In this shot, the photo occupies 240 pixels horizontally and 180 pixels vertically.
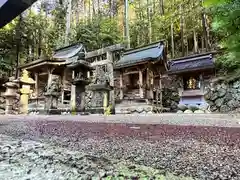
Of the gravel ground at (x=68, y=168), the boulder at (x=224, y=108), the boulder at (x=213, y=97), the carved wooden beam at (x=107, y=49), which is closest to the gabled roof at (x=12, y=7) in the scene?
the gravel ground at (x=68, y=168)

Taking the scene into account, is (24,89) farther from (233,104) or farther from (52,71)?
(233,104)

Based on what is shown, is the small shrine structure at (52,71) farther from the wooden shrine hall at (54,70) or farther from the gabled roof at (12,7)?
the gabled roof at (12,7)

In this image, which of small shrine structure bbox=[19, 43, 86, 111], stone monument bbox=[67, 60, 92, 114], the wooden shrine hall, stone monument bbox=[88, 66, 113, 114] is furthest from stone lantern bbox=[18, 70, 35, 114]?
the wooden shrine hall

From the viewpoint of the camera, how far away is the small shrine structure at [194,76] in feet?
40.8

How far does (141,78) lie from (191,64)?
13.0 feet

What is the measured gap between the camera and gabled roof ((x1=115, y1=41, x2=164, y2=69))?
1132 cm

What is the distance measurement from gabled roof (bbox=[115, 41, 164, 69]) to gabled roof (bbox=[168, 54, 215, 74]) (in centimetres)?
193

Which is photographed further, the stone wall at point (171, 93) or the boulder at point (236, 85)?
the stone wall at point (171, 93)

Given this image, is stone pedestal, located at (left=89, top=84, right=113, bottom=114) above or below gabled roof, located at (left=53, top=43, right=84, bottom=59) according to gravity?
below

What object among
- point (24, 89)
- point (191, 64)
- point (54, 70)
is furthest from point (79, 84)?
point (191, 64)

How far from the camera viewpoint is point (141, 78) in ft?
38.1

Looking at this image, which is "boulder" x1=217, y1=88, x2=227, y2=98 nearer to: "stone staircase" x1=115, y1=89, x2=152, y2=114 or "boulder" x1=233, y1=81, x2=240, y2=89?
"boulder" x1=233, y1=81, x2=240, y2=89

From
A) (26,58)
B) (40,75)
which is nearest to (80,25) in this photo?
(26,58)

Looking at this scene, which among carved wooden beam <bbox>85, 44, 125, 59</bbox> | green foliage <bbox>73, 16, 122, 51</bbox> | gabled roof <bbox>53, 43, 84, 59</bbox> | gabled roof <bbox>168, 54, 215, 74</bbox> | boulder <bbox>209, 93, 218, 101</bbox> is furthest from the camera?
green foliage <bbox>73, 16, 122, 51</bbox>
